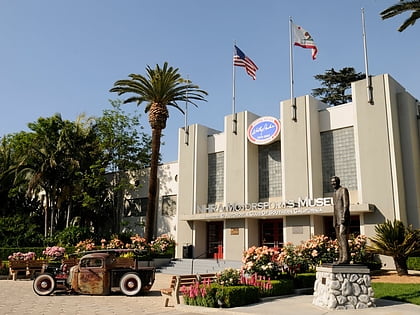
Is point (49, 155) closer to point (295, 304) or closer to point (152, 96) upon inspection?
A: point (152, 96)

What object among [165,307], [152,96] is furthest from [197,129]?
[165,307]

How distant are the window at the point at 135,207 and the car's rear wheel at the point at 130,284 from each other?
20891 millimetres

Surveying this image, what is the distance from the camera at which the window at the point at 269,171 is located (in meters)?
26.1

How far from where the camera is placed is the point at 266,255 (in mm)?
13617

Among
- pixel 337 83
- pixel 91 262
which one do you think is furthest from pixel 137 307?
pixel 337 83

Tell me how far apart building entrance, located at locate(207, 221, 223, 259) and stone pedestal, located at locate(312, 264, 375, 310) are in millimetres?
17915

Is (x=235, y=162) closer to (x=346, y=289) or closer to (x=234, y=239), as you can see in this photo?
(x=234, y=239)

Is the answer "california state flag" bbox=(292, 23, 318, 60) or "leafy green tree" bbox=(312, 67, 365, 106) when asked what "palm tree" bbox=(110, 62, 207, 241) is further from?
"leafy green tree" bbox=(312, 67, 365, 106)

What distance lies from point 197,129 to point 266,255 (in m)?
17.8

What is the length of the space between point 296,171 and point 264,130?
3855 millimetres

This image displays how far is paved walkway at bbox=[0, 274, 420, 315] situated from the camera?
10.1 metres

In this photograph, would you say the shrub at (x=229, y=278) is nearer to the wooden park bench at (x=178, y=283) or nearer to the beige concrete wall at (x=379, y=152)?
the wooden park bench at (x=178, y=283)

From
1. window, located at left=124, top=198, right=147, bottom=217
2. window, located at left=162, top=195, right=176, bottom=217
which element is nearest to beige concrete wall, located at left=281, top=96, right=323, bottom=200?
window, located at left=162, top=195, right=176, bottom=217

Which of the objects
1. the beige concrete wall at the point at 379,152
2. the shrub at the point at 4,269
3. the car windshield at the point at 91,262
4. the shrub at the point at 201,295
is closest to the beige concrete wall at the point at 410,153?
the beige concrete wall at the point at 379,152
